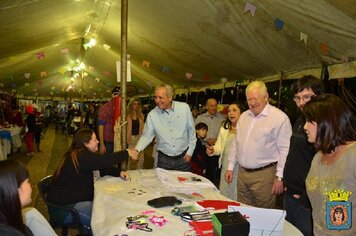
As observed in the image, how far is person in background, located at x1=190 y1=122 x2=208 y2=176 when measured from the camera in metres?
4.68

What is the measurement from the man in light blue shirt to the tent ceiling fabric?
1.53m

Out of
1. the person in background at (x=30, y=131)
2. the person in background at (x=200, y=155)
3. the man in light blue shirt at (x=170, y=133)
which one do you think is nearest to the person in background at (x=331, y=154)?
the man in light blue shirt at (x=170, y=133)

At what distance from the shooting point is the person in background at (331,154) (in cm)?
154

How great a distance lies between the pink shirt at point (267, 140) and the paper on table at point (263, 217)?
3.61ft

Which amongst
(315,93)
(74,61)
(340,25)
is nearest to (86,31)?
(74,61)

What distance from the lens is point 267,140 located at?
2.76 m

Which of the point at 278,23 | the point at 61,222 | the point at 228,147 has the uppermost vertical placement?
the point at 278,23

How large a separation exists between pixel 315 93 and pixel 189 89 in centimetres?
792

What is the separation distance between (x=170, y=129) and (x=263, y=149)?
1.11 meters

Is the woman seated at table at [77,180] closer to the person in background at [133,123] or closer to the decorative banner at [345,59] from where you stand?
the person in background at [133,123]

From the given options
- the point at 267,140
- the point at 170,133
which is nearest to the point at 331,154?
the point at 267,140

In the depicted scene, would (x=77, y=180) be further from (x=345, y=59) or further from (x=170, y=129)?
(x=345, y=59)

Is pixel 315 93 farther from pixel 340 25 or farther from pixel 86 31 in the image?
pixel 86 31

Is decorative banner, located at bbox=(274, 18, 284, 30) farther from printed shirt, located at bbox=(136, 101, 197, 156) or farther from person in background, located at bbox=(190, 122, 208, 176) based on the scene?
person in background, located at bbox=(190, 122, 208, 176)
